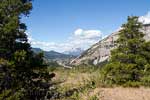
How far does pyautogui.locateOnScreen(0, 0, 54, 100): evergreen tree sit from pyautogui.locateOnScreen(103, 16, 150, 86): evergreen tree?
877 centimetres

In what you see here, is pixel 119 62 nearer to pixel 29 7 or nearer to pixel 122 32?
pixel 122 32

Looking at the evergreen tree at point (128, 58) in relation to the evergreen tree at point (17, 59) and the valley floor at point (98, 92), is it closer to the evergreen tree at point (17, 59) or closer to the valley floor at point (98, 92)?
the valley floor at point (98, 92)

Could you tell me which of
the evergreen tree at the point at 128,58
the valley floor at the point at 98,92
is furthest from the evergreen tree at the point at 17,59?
the evergreen tree at the point at 128,58

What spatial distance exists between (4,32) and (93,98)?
13270 millimetres

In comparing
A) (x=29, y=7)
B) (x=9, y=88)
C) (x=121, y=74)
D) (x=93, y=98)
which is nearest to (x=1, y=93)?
(x=9, y=88)

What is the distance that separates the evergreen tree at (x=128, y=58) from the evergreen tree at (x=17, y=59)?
28.8 feet

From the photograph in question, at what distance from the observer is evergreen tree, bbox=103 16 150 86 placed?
33.0 meters

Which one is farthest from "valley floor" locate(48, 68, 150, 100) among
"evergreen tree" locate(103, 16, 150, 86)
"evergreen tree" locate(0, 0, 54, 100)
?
"evergreen tree" locate(103, 16, 150, 86)

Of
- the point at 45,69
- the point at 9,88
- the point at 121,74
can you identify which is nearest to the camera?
the point at 9,88

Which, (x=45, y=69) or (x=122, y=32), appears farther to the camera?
(x=122, y=32)

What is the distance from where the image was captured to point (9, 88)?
2261 cm

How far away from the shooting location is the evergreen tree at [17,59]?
74.5 ft

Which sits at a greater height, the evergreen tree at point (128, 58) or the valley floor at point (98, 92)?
the evergreen tree at point (128, 58)

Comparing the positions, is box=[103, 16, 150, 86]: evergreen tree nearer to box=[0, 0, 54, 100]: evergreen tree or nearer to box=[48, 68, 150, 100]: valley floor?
box=[48, 68, 150, 100]: valley floor
